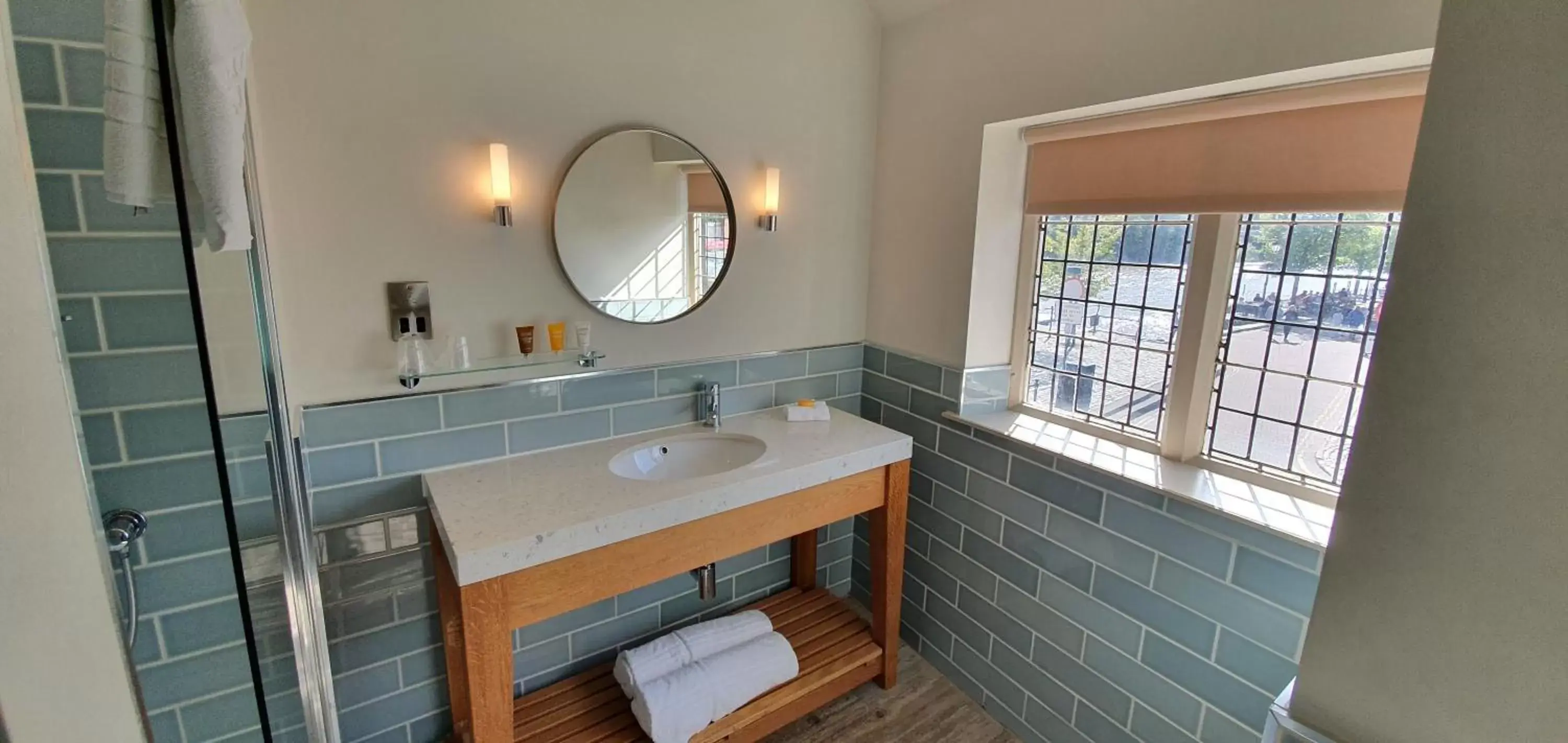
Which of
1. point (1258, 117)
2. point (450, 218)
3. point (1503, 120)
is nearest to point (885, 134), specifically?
point (1258, 117)

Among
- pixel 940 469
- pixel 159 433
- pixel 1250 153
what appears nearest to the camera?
pixel 159 433

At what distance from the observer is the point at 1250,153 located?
1.40 metres

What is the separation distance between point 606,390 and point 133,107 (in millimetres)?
1221

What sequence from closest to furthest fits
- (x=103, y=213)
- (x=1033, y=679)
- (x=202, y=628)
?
(x=103, y=213)
(x=202, y=628)
(x=1033, y=679)

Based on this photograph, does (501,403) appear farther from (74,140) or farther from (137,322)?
(74,140)

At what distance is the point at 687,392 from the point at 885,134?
1.11 meters

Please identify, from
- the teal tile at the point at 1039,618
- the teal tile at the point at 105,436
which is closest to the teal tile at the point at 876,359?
the teal tile at the point at 1039,618

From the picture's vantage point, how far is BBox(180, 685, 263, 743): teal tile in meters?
1.27

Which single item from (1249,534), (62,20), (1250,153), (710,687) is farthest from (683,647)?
(1250,153)

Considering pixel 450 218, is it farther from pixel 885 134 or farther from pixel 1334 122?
pixel 1334 122

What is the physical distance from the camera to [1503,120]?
0.51m

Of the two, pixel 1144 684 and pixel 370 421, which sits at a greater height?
pixel 370 421

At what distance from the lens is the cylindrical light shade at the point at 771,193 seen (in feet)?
6.43

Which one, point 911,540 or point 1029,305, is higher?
point 1029,305
